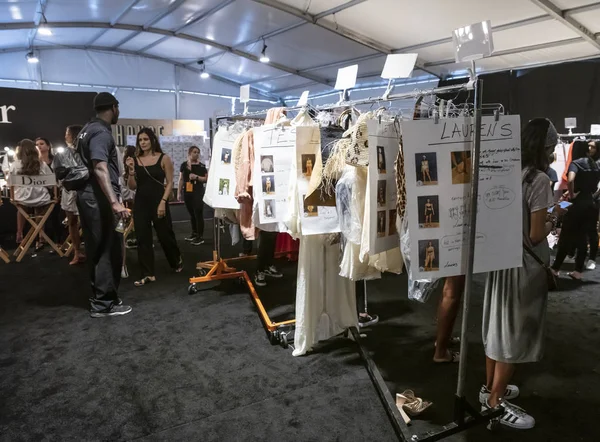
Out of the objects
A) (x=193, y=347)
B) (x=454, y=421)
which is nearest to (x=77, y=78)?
(x=193, y=347)

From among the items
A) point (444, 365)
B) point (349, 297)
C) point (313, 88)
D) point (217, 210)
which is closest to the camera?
point (444, 365)

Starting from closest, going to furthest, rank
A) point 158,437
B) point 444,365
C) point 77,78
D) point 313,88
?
point 158,437 < point 444,365 < point 77,78 < point 313,88

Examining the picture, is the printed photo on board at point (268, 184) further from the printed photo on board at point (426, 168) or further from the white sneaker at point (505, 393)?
the white sneaker at point (505, 393)

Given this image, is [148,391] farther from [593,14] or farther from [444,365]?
[593,14]

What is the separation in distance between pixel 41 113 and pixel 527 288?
6.86m

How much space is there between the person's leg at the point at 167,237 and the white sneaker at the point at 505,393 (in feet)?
9.90

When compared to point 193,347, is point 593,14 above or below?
above

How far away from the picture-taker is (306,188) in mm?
2188

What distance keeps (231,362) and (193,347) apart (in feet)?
1.13

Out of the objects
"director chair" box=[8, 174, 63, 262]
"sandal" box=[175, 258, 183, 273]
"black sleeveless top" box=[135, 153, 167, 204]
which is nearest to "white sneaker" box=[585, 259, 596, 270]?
"sandal" box=[175, 258, 183, 273]

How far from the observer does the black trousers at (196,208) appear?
18.9 feet

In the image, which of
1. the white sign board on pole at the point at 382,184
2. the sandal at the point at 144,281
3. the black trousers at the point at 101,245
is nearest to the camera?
the white sign board on pole at the point at 382,184

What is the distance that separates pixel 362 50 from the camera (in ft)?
26.9

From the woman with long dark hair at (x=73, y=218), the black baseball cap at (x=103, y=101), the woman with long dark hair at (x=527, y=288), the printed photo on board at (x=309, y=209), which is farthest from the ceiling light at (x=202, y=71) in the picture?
the woman with long dark hair at (x=527, y=288)
